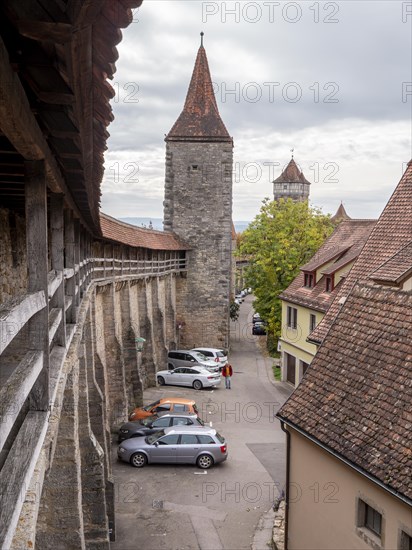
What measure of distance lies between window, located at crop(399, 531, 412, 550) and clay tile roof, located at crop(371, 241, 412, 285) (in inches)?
170

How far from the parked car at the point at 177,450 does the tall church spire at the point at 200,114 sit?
69.0ft

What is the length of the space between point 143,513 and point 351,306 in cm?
684

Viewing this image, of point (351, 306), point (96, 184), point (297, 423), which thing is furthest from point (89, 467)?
point (96, 184)

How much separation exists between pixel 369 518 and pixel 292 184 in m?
69.8

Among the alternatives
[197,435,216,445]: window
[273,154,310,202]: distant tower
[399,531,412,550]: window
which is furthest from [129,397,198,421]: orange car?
[273,154,310,202]: distant tower

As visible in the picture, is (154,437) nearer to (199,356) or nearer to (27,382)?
(199,356)

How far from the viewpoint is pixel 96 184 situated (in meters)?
6.24

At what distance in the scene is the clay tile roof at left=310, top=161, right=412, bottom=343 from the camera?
1412 cm

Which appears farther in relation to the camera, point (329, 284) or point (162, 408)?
point (329, 284)

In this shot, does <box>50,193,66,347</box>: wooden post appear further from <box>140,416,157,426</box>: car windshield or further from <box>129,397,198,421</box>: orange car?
<box>129,397,198,421</box>: orange car

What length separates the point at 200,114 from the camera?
34656 mm

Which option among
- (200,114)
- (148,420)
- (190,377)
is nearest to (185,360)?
(190,377)

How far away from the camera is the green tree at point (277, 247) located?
3219 cm

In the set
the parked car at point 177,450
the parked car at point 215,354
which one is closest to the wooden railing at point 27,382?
the parked car at point 177,450
